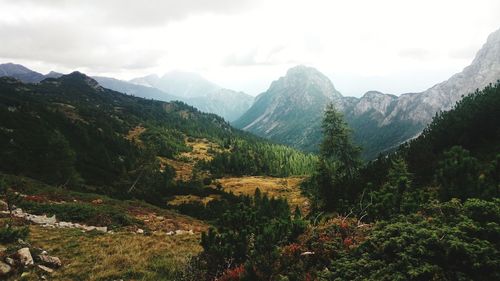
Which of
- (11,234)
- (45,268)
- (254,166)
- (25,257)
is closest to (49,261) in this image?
(45,268)

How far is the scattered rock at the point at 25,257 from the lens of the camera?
15742mm

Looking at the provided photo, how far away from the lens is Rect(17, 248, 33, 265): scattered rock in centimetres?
1574

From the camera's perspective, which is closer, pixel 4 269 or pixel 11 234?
pixel 4 269

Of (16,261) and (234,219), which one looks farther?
(234,219)

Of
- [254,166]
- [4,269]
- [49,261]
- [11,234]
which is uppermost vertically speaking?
[4,269]

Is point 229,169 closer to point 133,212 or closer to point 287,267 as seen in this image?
point 133,212

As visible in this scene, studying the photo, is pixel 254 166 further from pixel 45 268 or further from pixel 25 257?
pixel 25 257

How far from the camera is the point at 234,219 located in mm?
16641

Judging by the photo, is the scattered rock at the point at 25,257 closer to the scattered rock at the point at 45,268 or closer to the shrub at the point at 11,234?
the scattered rock at the point at 45,268

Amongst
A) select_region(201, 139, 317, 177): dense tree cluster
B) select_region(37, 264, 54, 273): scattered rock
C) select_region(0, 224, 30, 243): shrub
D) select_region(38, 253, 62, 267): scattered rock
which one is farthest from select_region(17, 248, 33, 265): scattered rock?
select_region(201, 139, 317, 177): dense tree cluster

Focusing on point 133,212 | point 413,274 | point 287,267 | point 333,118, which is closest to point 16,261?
point 287,267

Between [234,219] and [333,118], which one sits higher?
[333,118]

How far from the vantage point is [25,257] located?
1600cm

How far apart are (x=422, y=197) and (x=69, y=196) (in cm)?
3946
